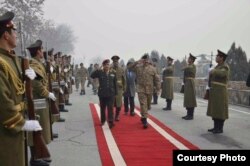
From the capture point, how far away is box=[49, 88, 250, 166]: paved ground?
7.64m

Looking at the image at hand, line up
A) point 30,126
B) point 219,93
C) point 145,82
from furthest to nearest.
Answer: point 145,82
point 219,93
point 30,126

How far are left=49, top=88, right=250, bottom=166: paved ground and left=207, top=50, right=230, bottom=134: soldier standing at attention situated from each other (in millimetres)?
425

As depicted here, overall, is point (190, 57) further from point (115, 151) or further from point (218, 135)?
point (115, 151)

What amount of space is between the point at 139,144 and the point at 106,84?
A: 110 inches

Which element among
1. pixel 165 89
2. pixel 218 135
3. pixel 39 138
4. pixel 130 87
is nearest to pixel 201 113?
pixel 165 89

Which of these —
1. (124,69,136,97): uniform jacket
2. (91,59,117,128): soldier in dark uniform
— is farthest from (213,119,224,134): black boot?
(124,69,136,97): uniform jacket

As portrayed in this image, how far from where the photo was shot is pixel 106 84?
1104 centimetres

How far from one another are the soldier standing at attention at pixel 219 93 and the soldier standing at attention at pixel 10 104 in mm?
6558

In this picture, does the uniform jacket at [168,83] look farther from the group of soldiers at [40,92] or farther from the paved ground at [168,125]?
the paved ground at [168,125]

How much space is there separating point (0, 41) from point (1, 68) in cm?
35

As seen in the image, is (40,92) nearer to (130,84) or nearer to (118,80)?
(118,80)

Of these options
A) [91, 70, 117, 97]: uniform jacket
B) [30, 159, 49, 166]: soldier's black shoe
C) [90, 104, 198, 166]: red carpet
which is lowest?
[90, 104, 198, 166]: red carpet

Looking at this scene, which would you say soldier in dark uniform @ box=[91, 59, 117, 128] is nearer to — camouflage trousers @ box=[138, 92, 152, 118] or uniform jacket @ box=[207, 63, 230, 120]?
camouflage trousers @ box=[138, 92, 152, 118]

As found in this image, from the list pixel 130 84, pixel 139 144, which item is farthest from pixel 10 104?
pixel 130 84
